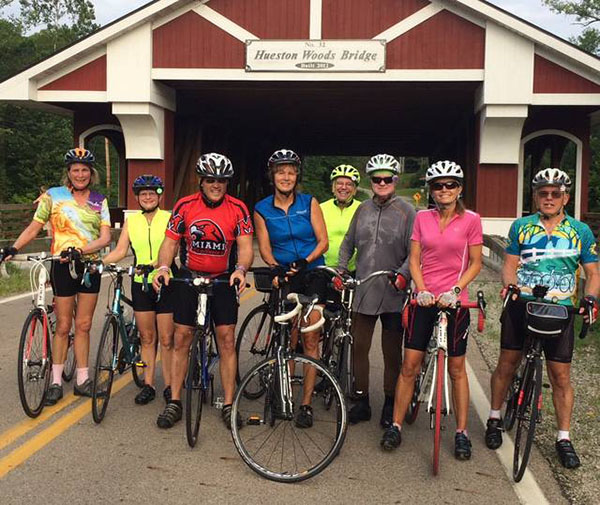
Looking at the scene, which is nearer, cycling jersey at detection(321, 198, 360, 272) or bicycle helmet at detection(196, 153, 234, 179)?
bicycle helmet at detection(196, 153, 234, 179)

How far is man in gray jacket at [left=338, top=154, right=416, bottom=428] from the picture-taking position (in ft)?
16.8

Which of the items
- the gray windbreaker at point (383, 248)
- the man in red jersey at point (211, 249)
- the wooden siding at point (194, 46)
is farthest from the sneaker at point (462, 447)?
the wooden siding at point (194, 46)

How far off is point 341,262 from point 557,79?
530 inches

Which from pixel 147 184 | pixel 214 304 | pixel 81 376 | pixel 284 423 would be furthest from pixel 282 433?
pixel 147 184

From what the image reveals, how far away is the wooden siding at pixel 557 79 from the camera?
54.3ft

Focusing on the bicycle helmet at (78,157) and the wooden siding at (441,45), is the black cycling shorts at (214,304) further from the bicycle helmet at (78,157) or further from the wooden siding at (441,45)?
the wooden siding at (441,45)

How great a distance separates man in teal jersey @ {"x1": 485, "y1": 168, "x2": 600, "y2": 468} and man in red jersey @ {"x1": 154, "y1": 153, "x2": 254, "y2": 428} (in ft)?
6.22

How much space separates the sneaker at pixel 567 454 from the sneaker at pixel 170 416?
2683 millimetres

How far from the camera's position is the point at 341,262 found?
17.4 ft

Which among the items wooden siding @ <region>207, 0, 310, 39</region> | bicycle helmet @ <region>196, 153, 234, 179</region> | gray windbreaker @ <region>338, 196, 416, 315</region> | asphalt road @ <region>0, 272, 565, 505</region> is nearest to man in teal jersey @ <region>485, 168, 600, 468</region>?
asphalt road @ <region>0, 272, 565, 505</region>

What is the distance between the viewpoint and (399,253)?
5.17 meters

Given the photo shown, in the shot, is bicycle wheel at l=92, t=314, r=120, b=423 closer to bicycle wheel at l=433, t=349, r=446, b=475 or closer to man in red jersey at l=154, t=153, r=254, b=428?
man in red jersey at l=154, t=153, r=254, b=428

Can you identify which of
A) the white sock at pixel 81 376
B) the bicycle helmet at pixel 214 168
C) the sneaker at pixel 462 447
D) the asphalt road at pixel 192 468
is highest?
the bicycle helmet at pixel 214 168

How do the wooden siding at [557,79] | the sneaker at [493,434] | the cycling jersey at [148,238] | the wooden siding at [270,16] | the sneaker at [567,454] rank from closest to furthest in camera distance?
the sneaker at [567,454] → the sneaker at [493,434] → the cycling jersey at [148,238] → the wooden siding at [557,79] → the wooden siding at [270,16]
